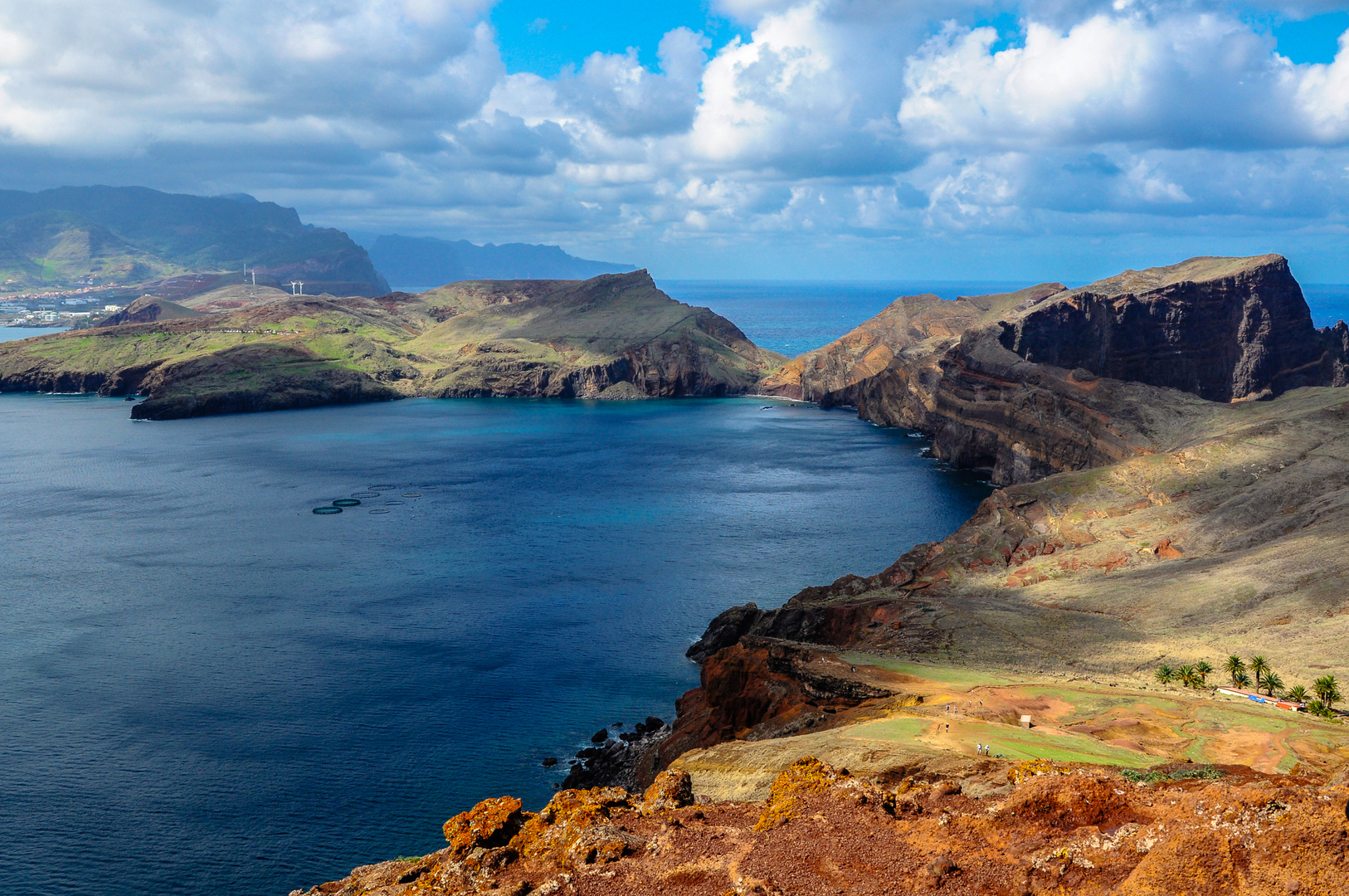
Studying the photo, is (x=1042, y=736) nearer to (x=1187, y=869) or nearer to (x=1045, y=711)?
(x=1045, y=711)

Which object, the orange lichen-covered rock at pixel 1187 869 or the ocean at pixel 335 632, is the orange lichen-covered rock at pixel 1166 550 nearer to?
the ocean at pixel 335 632

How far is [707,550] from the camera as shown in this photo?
399 ft

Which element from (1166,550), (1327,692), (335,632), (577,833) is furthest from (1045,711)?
(335,632)

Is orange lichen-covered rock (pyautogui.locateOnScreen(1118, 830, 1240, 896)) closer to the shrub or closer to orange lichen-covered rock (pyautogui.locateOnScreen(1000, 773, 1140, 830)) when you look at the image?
orange lichen-covered rock (pyautogui.locateOnScreen(1000, 773, 1140, 830))

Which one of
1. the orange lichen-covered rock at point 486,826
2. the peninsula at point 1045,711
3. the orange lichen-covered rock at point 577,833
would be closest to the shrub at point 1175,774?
the peninsula at point 1045,711

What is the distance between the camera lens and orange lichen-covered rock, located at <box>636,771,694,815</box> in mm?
36281

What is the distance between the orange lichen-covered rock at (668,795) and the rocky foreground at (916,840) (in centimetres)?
8

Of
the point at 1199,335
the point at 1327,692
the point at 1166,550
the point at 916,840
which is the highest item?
the point at 1199,335

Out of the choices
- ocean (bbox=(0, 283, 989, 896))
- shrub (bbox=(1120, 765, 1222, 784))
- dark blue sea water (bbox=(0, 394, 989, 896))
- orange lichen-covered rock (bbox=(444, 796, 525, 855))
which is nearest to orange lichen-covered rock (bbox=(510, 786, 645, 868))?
orange lichen-covered rock (bbox=(444, 796, 525, 855))

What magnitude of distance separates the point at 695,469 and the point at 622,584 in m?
77.0

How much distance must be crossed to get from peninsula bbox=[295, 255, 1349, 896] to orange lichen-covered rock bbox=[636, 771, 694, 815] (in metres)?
0.15

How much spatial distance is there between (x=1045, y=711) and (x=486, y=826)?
38.2 m

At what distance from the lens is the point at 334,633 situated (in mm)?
90688

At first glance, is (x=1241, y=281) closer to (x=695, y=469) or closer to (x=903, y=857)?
(x=695, y=469)
